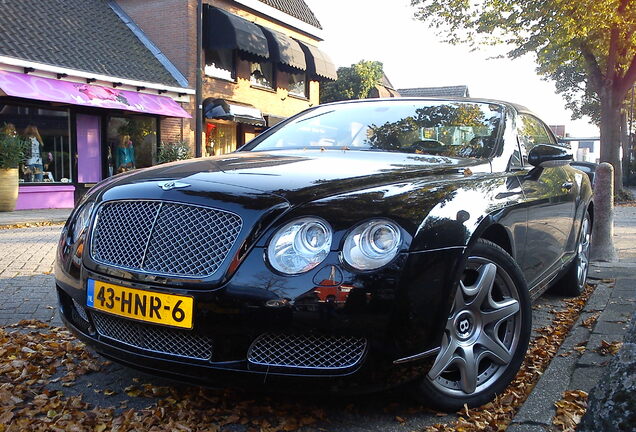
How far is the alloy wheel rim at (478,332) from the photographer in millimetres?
2465

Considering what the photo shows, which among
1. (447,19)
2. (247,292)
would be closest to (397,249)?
(247,292)

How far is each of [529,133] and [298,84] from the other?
2162 cm

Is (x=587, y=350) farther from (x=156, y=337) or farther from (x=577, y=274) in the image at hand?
(x=156, y=337)

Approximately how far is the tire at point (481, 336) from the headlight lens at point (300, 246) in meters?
0.61

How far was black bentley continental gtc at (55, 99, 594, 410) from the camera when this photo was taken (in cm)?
213

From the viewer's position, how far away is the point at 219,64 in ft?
66.4

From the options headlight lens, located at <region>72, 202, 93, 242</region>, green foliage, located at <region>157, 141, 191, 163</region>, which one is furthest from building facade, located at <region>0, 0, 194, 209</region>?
headlight lens, located at <region>72, 202, 93, 242</region>

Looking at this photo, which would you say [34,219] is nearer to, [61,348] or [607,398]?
[61,348]

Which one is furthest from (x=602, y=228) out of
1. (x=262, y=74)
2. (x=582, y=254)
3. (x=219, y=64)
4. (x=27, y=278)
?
(x=262, y=74)

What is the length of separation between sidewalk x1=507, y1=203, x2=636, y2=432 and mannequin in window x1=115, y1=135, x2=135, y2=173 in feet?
45.0

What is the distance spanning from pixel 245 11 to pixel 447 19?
7.13 metres

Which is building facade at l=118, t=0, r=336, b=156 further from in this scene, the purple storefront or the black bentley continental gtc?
the black bentley continental gtc

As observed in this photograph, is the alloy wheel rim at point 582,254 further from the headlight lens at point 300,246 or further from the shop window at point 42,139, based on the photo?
the shop window at point 42,139

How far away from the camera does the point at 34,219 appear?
11.2m
